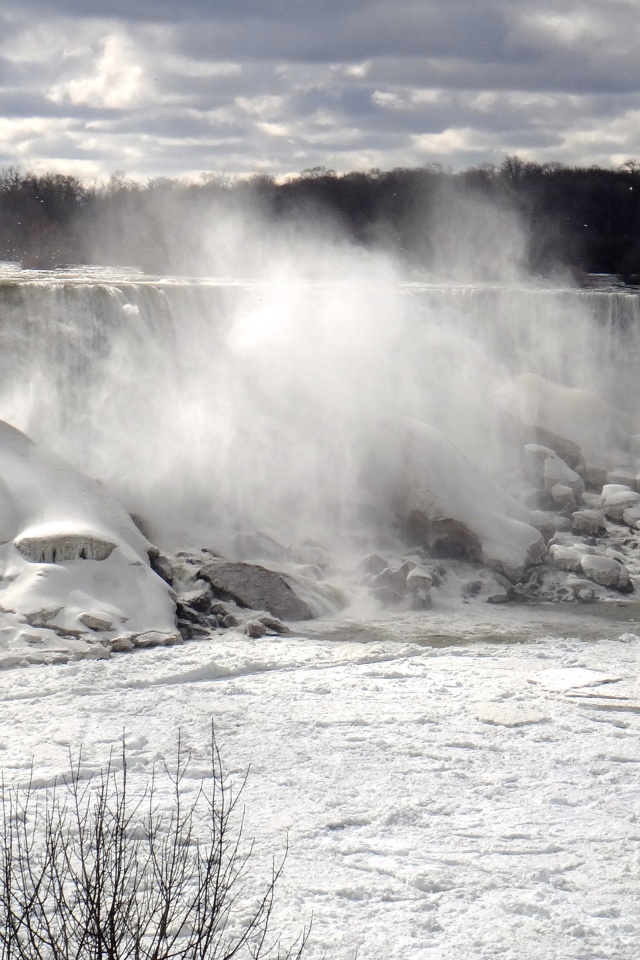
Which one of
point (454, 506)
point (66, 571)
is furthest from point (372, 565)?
point (66, 571)

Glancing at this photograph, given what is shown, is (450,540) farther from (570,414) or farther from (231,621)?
(570,414)

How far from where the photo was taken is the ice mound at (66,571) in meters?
10.4

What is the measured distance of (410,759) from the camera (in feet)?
25.8

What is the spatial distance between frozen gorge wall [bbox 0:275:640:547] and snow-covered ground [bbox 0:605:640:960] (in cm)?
436

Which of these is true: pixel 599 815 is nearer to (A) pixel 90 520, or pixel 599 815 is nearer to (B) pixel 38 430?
(A) pixel 90 520

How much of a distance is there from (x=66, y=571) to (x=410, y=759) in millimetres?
4731

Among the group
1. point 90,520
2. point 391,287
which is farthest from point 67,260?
point 90,520

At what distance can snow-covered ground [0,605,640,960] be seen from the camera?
5793 millimetres

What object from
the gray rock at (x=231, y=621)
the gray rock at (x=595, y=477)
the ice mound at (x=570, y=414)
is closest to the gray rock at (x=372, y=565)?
the gray rock at (x=231, y=621)

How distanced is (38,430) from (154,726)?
27.4 feet

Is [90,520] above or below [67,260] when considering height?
below

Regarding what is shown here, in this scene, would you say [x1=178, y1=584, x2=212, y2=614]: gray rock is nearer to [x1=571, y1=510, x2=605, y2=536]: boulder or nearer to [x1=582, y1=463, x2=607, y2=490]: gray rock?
[x1=571, y1=510, x2=605, y2=536]: boulder

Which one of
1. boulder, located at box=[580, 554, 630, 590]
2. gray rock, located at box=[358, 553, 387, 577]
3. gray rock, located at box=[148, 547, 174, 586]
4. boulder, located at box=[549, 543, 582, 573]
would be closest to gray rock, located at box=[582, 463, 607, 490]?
boulder, located at box=[549, 543, 582, 573]

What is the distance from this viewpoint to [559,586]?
13.3m
